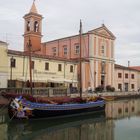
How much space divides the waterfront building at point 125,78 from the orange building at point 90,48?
3554 millimetres

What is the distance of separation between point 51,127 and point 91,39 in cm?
3049

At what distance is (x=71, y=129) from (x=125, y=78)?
135 feet

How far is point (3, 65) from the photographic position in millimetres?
37062

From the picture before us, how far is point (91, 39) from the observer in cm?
5078

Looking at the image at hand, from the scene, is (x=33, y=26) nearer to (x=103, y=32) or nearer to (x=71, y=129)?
(x=103, y=32)

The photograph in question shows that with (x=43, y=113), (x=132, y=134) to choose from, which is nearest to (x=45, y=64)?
(x=43, y=113)

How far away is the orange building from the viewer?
5053 centimetres

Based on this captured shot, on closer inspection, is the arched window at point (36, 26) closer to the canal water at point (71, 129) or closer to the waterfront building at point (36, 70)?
the waterfront building at point (36, 70)

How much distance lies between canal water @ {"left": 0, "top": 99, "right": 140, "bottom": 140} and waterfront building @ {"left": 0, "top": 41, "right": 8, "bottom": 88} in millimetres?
9799

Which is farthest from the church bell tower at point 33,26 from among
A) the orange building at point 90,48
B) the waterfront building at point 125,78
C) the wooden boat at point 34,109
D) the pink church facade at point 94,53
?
the wooden boat at point 34,109

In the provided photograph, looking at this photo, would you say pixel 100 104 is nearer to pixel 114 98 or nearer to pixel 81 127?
pixel 81 127

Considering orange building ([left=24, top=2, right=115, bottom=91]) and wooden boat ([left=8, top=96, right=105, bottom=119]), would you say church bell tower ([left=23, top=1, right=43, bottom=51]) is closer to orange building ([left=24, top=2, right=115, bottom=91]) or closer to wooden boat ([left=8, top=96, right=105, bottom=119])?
orange building ([left=24, top=2, right=115, bottom=91])

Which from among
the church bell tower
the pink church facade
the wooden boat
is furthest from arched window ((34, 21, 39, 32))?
the wooden boat

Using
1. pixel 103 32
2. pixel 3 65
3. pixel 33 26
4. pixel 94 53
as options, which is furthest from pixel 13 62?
pixel 103 32
